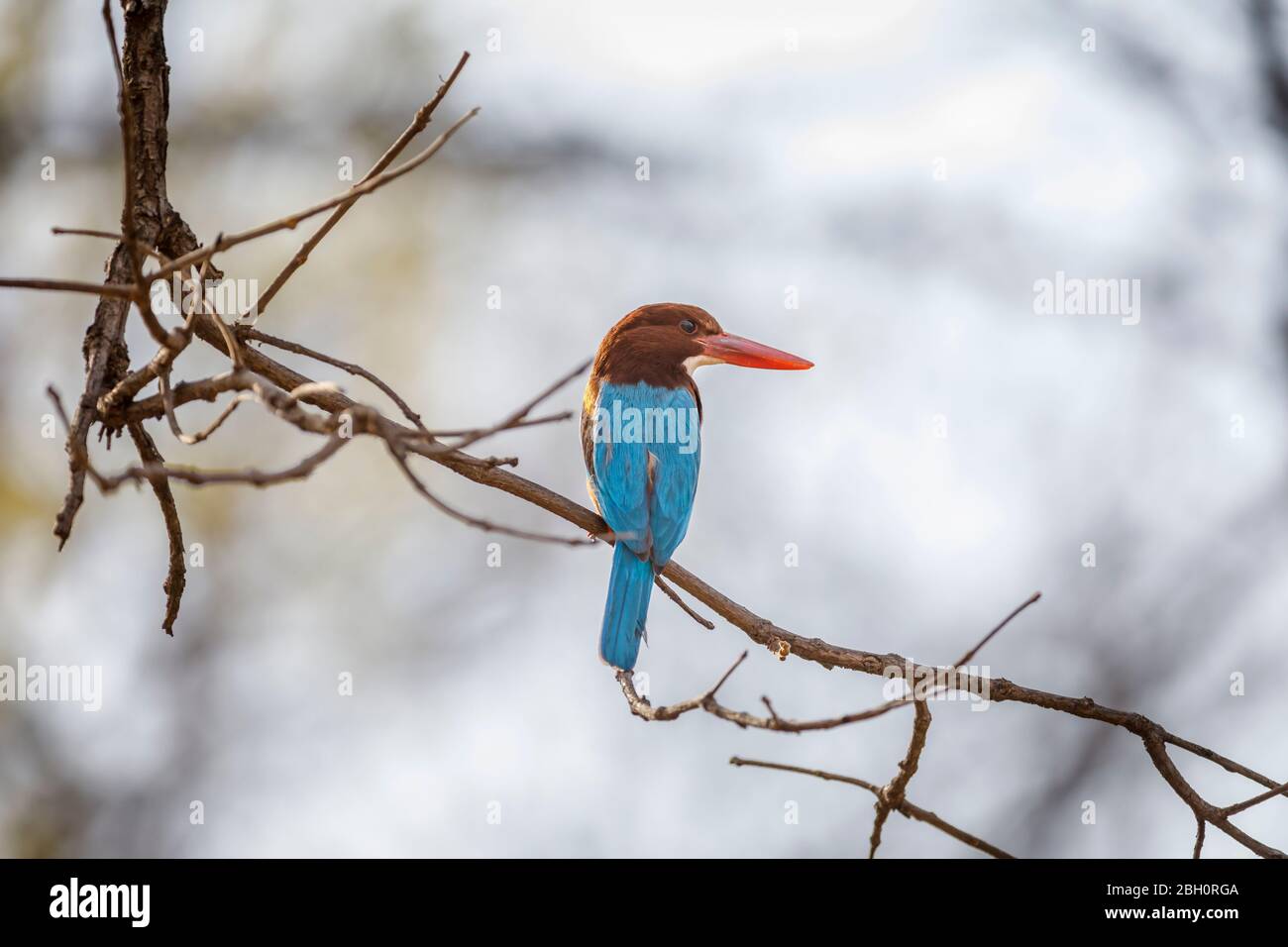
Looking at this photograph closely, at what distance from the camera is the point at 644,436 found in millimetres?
4078

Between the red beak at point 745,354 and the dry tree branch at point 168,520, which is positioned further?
the red beak at point 745,354

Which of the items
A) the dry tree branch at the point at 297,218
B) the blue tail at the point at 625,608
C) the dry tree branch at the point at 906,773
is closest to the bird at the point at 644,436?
the blue tail at the point at 625,608

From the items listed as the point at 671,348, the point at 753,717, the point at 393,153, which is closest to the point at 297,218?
the point at 393,153

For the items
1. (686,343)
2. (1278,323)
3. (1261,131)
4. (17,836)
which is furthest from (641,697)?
(17,836)

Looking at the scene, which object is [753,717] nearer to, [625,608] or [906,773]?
[906,773]

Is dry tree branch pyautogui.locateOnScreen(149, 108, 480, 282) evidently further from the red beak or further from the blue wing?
the red beak

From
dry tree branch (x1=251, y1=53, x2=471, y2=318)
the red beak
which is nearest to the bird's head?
the red beak

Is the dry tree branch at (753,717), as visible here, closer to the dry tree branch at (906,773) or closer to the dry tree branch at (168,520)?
the dry tree branch at (906,773)

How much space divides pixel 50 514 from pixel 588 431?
5270mm

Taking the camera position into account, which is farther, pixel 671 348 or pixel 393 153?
pixel 671 348

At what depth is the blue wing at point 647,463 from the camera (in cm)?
373

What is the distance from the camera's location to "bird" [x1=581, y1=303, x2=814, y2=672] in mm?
3480

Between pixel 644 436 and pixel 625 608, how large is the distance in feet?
2.68

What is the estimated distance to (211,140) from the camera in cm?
865
